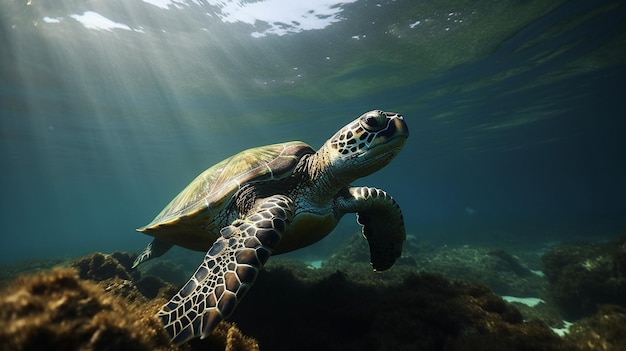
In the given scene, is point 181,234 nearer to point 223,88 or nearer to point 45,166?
point 223,88

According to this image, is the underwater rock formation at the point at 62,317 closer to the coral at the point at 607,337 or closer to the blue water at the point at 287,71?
the coral at the point at 607,337

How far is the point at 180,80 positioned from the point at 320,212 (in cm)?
1318

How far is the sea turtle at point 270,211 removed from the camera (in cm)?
207

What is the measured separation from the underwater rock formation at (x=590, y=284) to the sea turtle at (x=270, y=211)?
187 inches

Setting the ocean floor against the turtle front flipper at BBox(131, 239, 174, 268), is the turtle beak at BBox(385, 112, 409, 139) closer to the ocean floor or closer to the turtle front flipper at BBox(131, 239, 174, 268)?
the ocean floor

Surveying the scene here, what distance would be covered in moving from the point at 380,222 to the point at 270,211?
6.98 feet

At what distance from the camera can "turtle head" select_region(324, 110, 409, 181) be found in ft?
9.57

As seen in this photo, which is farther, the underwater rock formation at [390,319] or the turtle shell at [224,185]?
the turtle shell at [224,185]

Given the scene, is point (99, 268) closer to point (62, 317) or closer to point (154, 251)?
point (154, 251)

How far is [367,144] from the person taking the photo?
300 cm

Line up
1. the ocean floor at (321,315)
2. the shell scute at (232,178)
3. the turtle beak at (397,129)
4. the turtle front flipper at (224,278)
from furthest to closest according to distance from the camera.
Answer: the shell scute at (232,178)
the turtle beak at (397,129)
the turtle front flipper at (224,278)
the ocean floor at (321,315)

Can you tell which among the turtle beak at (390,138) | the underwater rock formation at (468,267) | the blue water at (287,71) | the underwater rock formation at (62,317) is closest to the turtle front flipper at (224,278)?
the underwater rock formation at (62,317)

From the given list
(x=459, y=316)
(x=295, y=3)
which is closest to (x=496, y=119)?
(x=295, y=3)

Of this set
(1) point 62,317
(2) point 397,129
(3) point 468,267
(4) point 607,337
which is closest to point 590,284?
(3) point 468,267
